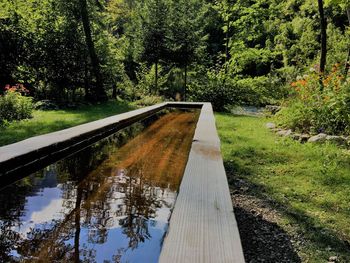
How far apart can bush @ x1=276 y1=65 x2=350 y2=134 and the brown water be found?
3172 millimetres

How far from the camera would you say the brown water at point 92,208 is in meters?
1.59

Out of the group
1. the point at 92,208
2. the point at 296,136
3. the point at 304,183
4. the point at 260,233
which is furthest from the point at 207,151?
the point at 296,136

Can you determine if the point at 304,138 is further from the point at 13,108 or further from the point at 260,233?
the point at 13,108

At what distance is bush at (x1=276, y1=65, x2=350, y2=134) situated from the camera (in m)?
5.16

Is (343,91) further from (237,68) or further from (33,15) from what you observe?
(33,15)

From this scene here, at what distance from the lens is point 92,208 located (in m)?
2.08

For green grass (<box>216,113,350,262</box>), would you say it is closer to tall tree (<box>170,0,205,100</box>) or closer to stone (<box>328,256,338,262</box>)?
stone (<box>328,256,338,262</box>)

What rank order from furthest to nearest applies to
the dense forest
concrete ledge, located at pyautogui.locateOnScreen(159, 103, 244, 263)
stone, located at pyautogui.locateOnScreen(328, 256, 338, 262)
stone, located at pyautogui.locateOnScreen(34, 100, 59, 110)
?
stone, located at pyautogui.locateOnScreen(34, 100, 59, 110) → the dense forest → stone, located at pyautogui.locateOnScreen(328, 256, 338, 262) → concrete ledge, located at pyautogui.locateOnScreen(159, 103, 244, 263)

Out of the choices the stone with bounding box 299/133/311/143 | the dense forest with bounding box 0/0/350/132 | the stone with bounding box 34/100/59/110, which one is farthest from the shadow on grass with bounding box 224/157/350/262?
the stone with bounding box 34/100/59/110

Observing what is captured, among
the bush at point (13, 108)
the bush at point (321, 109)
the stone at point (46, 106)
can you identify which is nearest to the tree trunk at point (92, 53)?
the stone at point (46, 106)

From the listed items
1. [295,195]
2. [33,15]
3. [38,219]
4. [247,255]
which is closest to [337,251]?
[247,255]

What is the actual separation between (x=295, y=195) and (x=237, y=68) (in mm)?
10491

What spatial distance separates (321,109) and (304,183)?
2.74 m

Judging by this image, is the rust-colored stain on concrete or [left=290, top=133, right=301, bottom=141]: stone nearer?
the rust-colored stain on concrete
